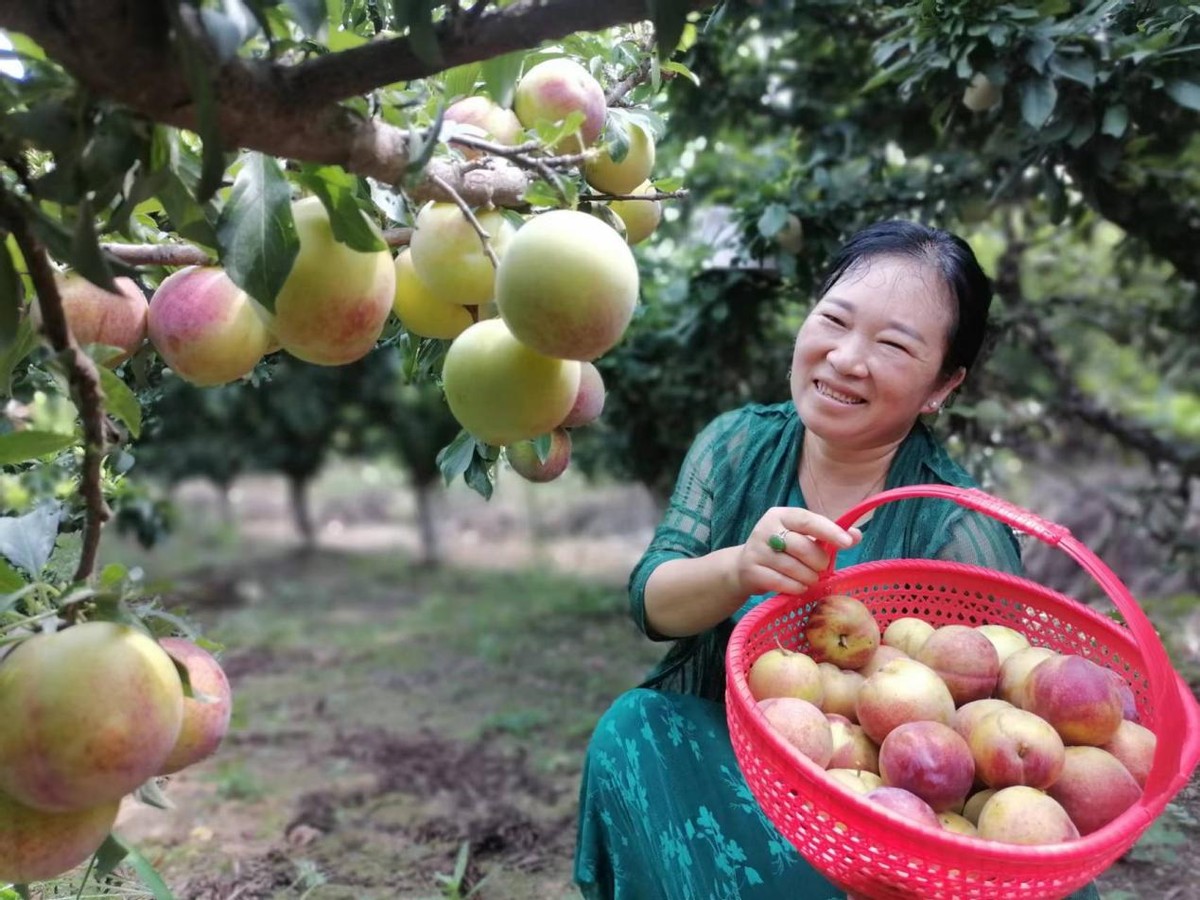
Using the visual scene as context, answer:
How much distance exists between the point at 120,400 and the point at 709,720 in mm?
1056

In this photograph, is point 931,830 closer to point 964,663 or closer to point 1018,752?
point 1018,752

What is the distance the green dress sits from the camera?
1.51m

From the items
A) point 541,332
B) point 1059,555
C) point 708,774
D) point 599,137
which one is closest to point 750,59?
point 599,137

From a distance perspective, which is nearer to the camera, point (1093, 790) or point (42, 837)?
point (42, 837)

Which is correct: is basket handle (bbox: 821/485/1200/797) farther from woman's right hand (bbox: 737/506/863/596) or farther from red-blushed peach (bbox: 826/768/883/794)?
red-blushed peach (bbox: 826/768/883/794)

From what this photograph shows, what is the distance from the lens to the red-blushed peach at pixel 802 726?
126 cm

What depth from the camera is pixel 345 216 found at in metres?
0.99

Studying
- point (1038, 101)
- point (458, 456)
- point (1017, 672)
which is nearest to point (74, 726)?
point (458, 456)

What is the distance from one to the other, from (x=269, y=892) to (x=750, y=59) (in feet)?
8.79

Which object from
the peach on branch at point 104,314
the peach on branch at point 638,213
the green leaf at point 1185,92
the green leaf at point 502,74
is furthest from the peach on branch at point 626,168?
the green leaf at point 1185,92

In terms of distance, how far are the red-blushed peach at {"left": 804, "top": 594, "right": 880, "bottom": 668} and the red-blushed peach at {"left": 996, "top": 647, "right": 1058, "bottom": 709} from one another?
0.60 ft

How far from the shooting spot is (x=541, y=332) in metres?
0.89

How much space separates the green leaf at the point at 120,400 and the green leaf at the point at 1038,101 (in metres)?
1.75

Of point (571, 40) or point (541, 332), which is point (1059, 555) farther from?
point (541, 332)
